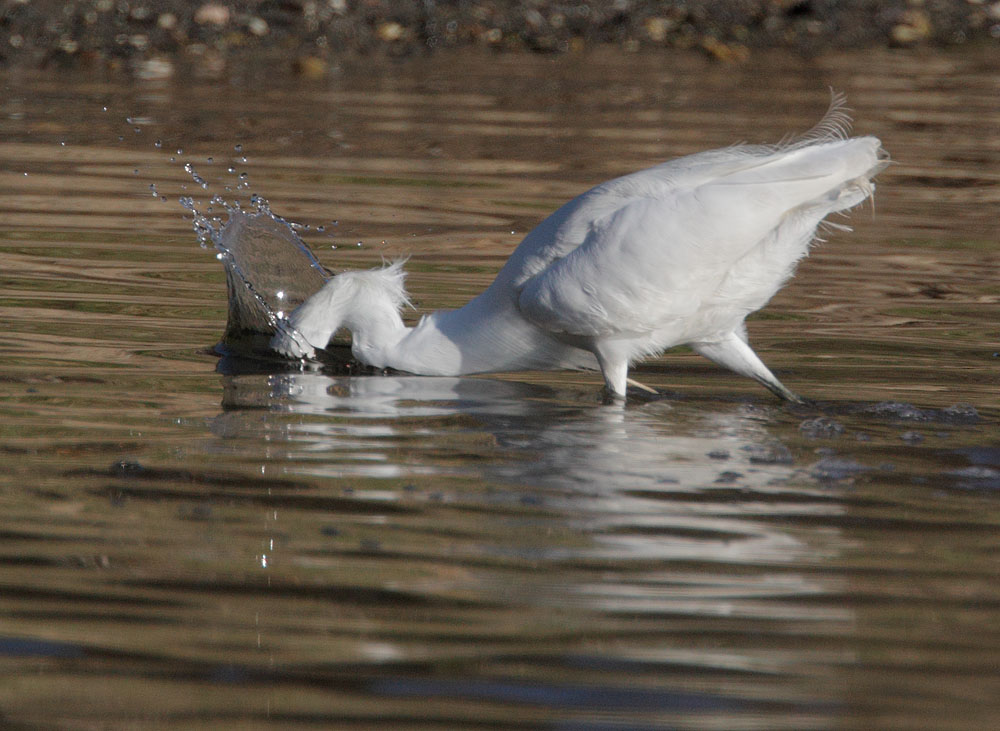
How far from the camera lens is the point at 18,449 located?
480cm

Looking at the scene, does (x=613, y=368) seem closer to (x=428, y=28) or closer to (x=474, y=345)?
(x=474, y=345)

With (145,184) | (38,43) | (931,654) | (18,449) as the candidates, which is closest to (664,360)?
(18,449)

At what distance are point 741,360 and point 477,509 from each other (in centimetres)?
211

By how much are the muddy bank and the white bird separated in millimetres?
9312

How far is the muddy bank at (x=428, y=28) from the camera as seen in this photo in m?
15.7

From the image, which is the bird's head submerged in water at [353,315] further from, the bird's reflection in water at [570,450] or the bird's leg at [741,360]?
the bird's leg at [741,360]

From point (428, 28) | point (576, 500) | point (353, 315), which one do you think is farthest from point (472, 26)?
point (576, 500)

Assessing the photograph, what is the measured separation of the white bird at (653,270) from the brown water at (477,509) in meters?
0.18

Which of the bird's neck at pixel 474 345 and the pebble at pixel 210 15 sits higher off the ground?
the pebble at pixel 210 15

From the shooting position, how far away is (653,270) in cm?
573

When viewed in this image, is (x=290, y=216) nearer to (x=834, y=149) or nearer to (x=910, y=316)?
(x=910, y=316)

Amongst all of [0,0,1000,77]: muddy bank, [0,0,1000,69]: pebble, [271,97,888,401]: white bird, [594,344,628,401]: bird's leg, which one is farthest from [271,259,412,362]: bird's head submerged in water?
[0,0,1000,69]: pebble

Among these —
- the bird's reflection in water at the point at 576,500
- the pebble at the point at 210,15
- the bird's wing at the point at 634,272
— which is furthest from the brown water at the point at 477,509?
the pebble at the point at 210,15

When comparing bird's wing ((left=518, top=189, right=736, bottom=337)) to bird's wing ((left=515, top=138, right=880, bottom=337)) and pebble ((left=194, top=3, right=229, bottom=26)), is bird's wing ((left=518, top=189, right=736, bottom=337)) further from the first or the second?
pebble ((left=194, top=3, right=229, bottom=26))
